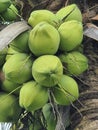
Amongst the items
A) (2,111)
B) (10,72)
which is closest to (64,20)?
(10,72)

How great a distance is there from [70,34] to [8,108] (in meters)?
0.49

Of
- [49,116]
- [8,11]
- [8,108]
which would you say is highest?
[8,11]

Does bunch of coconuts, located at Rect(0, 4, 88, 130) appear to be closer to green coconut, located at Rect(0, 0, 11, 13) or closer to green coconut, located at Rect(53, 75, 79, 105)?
green coconut, located at Rect(53, 75, 79, 105)

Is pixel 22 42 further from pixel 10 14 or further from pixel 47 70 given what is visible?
pixel 10 14

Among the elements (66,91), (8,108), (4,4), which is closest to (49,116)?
(8,108)

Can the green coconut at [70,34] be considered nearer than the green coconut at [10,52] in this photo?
Yes

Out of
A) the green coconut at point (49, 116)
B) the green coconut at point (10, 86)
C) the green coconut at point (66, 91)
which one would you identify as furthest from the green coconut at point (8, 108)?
the green coconut at point (66, 91)

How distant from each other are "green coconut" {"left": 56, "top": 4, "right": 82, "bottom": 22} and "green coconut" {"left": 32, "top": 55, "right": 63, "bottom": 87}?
0.86 ft

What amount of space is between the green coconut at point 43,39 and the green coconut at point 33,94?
0.15 m

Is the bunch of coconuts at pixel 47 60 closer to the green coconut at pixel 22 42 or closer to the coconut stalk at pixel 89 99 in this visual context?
the green coconut at pixel 22 42

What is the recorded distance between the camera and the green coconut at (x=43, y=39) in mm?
1871

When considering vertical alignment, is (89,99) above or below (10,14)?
below

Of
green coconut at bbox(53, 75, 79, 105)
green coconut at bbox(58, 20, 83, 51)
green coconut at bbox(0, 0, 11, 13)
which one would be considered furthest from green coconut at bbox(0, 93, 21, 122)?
green coconut at bbox(0, 0, 11, 13)

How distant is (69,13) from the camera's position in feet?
6.73
